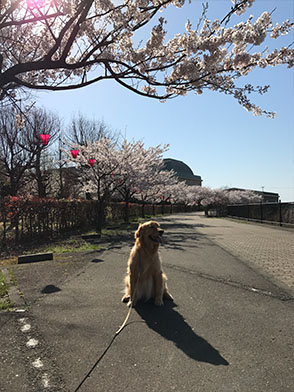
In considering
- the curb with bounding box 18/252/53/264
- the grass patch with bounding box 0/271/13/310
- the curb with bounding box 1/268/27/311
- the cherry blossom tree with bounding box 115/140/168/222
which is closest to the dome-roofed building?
the cherry blossom tree with bounding box 115/140/168/222

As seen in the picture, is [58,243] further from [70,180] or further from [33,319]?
[70,180]

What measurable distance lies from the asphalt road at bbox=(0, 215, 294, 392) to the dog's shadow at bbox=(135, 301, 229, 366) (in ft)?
0.03

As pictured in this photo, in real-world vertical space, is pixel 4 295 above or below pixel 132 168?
below

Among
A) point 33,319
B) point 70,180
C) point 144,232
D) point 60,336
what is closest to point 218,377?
point 60,336

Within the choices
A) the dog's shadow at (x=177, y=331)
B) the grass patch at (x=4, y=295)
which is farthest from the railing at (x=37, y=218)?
the dog's shadow at (x=177, y=331)

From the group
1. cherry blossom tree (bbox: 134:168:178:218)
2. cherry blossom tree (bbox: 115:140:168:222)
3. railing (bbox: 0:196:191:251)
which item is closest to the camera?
railing (bbox: 0:196:191:251)

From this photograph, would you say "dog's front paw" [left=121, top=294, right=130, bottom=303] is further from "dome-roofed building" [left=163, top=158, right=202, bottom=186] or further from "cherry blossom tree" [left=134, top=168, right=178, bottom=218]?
"dome-roofed building" [left=163, top=158, right=202, bottom=186]

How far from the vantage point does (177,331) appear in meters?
3.16

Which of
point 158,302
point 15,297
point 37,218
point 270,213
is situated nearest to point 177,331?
point 158,302

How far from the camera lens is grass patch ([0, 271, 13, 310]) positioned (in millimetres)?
3906

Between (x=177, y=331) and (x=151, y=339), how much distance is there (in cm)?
36

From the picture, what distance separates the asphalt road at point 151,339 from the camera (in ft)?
7.29

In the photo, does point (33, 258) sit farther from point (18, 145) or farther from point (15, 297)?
point (18, 145)

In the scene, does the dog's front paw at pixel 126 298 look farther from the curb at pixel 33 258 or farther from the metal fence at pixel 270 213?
the metal fence at pixel 270 213
